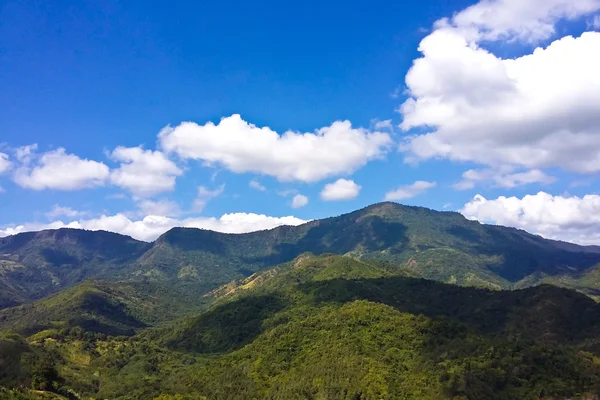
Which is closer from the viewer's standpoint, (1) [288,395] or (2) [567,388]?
(2) [567,388]

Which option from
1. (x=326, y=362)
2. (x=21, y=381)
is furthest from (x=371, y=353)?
(x=21, y=381)

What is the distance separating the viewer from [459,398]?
463 ft

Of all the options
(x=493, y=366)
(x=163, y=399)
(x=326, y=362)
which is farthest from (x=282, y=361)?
(x=493, y=366)

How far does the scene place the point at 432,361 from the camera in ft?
554

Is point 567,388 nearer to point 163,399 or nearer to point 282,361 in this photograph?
point 282,361

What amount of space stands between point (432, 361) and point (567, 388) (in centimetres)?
4311

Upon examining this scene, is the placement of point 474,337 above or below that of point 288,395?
above

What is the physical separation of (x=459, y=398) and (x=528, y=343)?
45.3 meters

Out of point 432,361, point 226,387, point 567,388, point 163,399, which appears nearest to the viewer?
point 567,388

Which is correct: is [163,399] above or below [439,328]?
below

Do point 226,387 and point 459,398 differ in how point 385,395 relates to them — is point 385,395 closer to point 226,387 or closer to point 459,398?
point 459,398

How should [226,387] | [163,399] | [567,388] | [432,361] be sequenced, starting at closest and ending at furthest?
1. [567,388]
2. [163,399]
3. [432,361]
4. [226,387]

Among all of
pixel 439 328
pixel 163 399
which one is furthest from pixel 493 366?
pixel 163 399

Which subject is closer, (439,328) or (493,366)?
(493,366)
